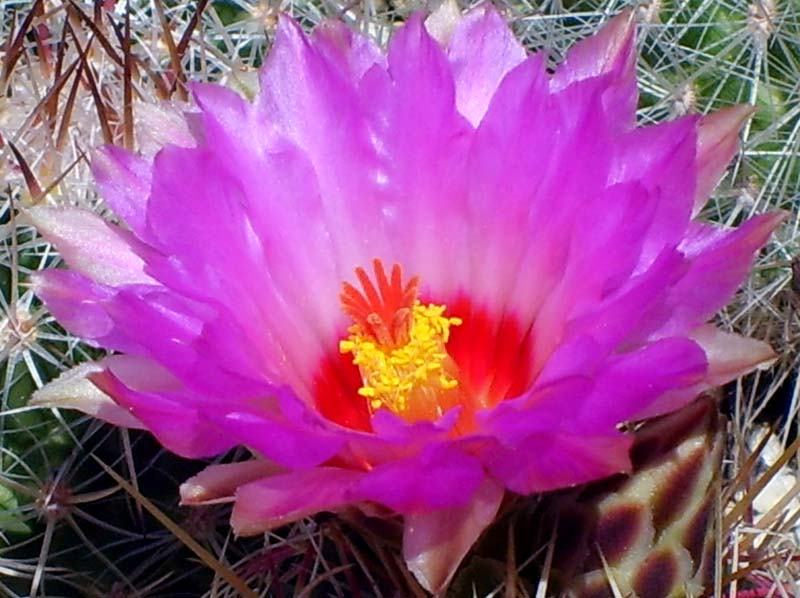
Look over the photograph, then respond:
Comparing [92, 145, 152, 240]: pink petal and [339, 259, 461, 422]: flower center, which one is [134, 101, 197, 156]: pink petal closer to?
[92, 145, 152, 240]: pink petal

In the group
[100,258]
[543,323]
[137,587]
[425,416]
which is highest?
[100,258]

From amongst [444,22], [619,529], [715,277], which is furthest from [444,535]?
[444,22]

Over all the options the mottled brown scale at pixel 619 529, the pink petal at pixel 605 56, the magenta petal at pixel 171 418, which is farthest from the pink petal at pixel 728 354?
the magenta petal at pixel 171 418

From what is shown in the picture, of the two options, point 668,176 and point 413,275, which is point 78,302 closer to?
point 413,275

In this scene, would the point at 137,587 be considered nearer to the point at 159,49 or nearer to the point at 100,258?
the point at 100,258

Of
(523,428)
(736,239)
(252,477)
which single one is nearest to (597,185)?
(736,239)

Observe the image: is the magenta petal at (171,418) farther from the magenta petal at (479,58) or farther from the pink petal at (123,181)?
the magenta petal at (479,58)
